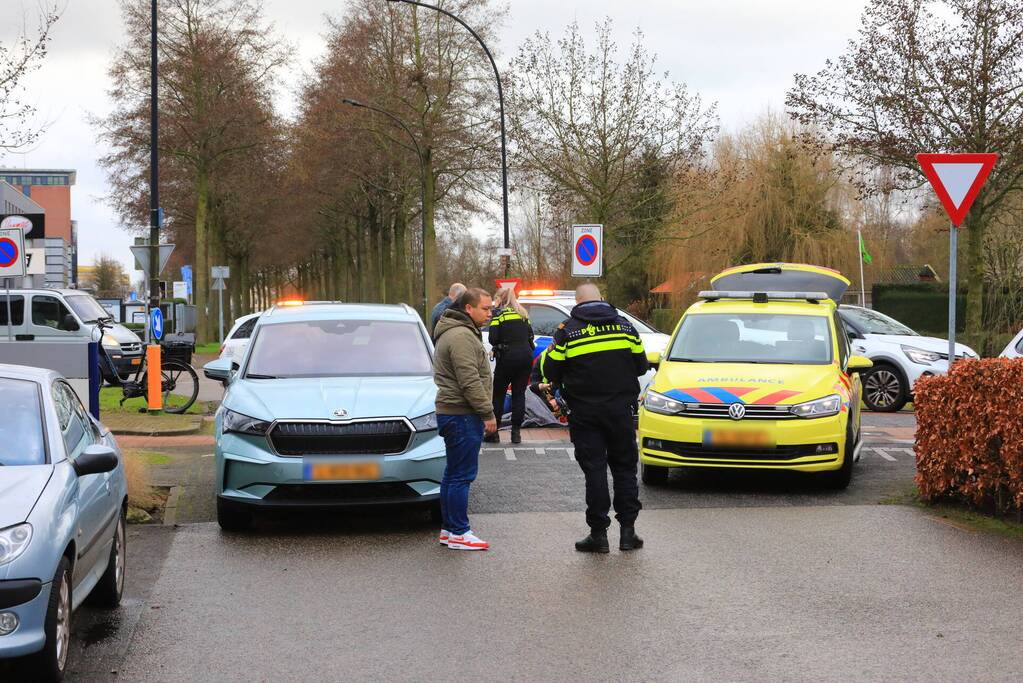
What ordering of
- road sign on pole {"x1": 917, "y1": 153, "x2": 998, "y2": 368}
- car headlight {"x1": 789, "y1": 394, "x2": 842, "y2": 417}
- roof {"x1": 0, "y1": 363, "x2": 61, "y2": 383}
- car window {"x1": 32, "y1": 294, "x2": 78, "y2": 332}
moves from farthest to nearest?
car window {"x1": 32, "y1": 294, "x2": 78, "y2": 332} < road sign on pole {"x1": 917, "y1": 153, "x2": 998, "y2": 368} < car headlight {"x1": 789, "y1": 394, "x2": 842, "y2": 417} < roof {"x1": 0, "y1": 363, "x2": 61, "y2": 383}

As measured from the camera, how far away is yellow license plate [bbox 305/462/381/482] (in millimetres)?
8914

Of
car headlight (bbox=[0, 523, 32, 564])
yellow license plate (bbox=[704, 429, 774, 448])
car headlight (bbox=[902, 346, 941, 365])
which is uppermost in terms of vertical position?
car headlight (bbox=[0, 523, 32, 564])

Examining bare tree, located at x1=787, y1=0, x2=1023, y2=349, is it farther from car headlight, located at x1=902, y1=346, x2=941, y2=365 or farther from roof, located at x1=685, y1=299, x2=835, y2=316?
roof, located at x1=685, y1=299, x2=835, y2=316

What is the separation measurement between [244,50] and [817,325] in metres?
36.0

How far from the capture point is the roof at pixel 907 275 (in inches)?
1951

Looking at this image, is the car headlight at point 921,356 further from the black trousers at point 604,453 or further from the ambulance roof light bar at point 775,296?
the black trousers at point 604,453

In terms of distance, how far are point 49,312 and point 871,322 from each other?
50.5 ft

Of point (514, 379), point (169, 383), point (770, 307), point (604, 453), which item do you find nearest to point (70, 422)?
point (604, 453)

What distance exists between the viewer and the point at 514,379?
1524 centimetres

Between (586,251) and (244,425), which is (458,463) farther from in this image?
(586,251)

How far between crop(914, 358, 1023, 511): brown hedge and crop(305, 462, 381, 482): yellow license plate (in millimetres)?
4282

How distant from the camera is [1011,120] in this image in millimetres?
24547

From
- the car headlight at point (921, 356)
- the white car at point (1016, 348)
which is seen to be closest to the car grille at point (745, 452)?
the white car at point (1016, 348)

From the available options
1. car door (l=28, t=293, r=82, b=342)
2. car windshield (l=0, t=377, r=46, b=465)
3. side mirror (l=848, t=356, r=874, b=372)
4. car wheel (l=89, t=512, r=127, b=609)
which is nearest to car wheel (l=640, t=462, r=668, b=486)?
side mirror (l=848, t=356, r=874, b=372)
